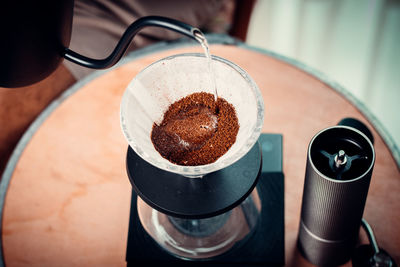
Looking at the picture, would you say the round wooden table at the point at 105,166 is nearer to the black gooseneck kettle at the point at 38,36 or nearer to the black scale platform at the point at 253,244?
the black scale platform at the point at 253,244

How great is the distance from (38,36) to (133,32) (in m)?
0.10

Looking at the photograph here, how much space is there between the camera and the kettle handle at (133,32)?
0.46 meters

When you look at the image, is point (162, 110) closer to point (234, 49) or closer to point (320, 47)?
point (234, 49)

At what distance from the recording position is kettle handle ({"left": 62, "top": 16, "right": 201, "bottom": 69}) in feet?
1.51

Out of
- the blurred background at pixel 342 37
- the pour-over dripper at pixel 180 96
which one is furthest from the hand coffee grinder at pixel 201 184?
the blurred background at pixel 342 37

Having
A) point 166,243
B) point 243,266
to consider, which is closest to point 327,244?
point 243,266

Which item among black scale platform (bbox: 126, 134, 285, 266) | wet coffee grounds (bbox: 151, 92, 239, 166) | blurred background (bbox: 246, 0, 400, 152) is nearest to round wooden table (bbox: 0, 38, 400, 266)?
black scale platform (bbox: 126, 134, 285, 266)

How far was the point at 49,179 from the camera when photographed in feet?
2.70

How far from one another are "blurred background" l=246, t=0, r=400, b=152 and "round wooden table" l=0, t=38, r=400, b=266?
683 millimetres

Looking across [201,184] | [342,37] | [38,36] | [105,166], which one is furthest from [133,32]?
[342,37]

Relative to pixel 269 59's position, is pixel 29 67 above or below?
above

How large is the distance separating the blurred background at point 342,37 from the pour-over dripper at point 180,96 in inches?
41.4

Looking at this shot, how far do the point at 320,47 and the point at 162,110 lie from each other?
3.83 ft

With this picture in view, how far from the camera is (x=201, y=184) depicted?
60cm
